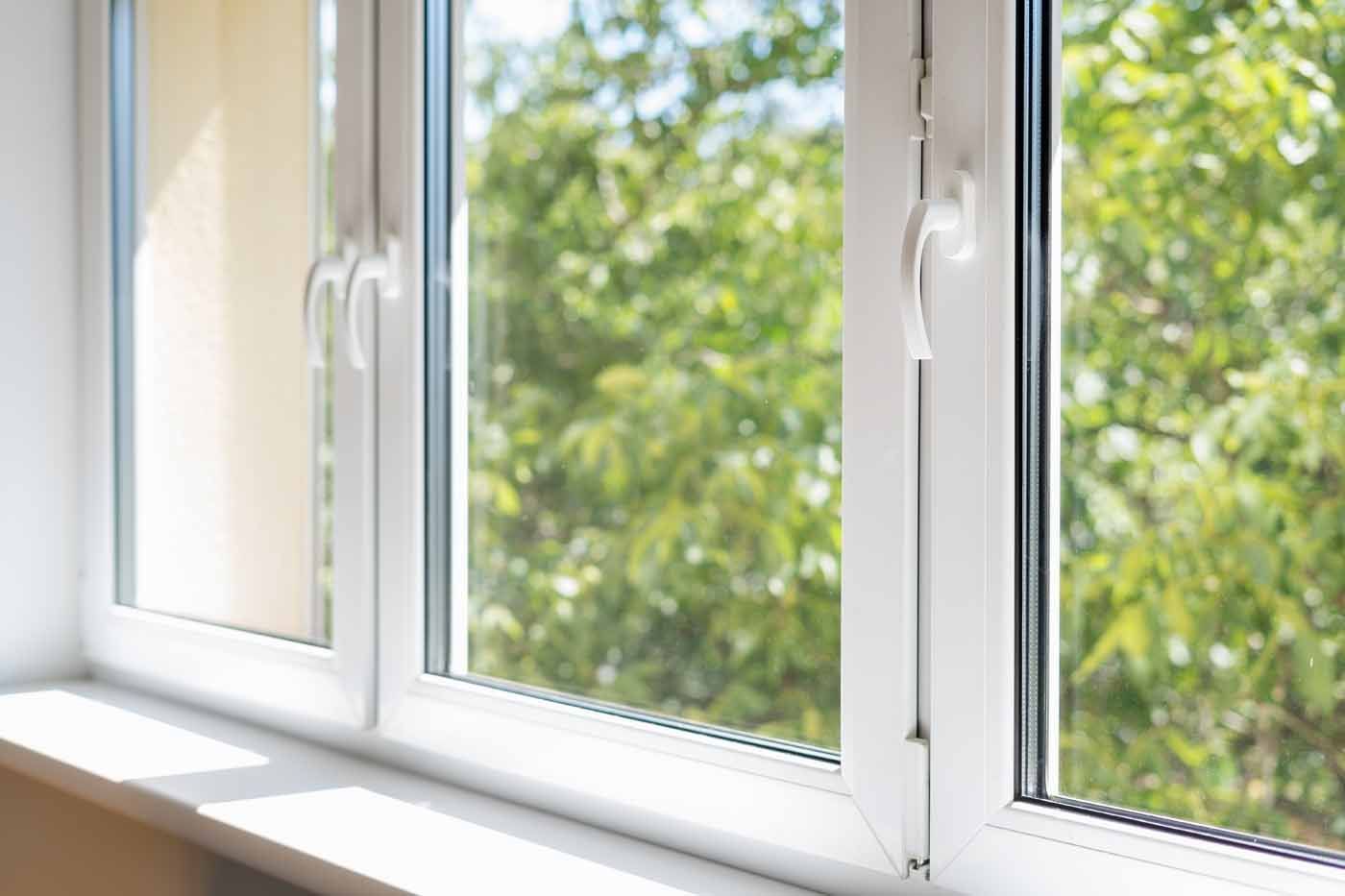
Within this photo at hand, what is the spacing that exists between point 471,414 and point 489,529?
28 centimetres

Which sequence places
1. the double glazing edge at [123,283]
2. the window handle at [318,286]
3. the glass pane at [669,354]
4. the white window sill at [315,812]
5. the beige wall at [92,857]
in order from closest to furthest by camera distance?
the white window sill at [315,812], the beige wall at [92,857], the window handle at [318,286], the double glazing edge at [123,283], the glass pane at [669,354]

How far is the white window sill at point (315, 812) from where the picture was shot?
0.87 metres

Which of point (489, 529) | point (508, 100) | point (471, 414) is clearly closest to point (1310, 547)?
point (471, 414)

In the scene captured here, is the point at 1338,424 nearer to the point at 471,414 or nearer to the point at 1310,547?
the point at 1310,547

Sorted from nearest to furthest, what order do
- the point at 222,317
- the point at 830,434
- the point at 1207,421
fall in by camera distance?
1. the point at 1207,421
2. the point at 222,317
3. the point at 830,434

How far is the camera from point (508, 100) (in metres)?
1.87

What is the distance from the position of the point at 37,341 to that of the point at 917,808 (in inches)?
48.2

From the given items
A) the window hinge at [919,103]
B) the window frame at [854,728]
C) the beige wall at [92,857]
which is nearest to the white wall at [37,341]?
the beige wall at [92,857]

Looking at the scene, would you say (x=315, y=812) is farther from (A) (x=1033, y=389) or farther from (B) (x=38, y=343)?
(B) (x=38, y=343)

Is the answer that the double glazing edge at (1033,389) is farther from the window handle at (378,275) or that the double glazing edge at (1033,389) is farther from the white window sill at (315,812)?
the window handle at (378,275)

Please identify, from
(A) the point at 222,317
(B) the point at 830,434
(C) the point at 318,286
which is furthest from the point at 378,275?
(B) the point at 830,434

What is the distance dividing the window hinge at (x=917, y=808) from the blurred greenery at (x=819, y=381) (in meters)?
0.09

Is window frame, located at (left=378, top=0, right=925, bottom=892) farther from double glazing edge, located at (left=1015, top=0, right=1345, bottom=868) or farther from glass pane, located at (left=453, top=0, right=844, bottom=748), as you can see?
glass pane, located at (left=453, top=0, right=844, bottom=748)

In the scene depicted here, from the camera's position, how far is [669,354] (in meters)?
2.27
